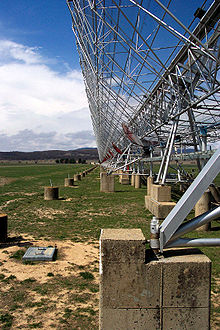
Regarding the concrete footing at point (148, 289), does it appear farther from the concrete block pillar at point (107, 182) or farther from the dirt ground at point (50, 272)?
the concrete block pillar at point (107, 182)

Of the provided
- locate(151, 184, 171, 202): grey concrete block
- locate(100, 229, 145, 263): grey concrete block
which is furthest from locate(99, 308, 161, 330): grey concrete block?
locate(151, 184, 171, 202): grey concrete block

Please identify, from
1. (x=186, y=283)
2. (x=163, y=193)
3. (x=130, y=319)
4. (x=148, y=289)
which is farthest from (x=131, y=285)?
(x=163, y=193)

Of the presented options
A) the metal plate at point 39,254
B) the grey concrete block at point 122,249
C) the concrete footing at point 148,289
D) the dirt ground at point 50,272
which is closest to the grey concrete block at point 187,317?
the concrete footing at point 148,289

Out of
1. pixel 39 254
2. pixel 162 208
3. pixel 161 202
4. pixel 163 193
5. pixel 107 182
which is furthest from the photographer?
pixel 107 182

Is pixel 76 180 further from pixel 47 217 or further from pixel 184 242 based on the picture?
pixel 184 242

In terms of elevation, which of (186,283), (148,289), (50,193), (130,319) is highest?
(186,283)

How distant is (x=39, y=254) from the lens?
28.1 feet

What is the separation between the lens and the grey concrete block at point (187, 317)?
415 centimetres

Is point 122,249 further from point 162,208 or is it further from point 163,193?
point 163,193

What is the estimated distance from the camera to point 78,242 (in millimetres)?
10172

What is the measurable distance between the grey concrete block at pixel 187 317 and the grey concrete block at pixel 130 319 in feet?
0.54

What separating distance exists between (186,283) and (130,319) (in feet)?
3.07

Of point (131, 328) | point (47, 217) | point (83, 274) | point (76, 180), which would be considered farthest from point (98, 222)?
point (76, 180)

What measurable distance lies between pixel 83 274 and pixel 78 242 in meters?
2.69
